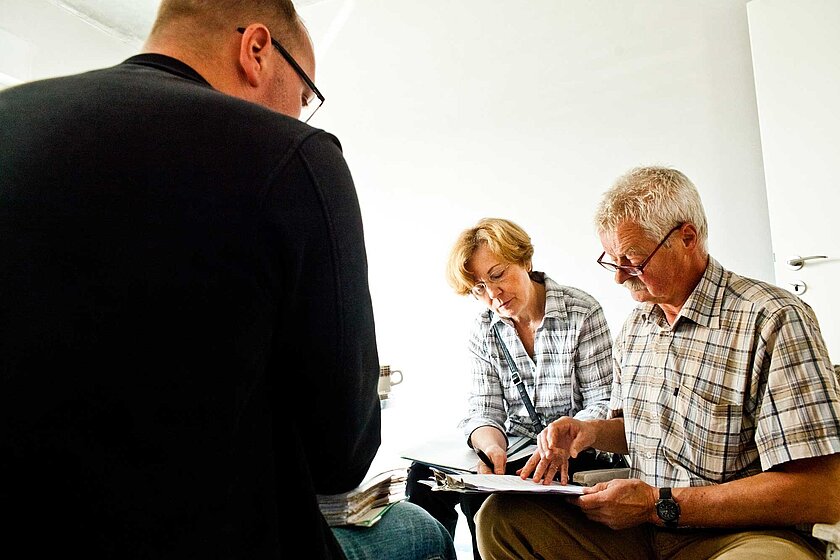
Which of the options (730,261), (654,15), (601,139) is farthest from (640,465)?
(654,15)

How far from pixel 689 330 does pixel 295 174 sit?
98cm

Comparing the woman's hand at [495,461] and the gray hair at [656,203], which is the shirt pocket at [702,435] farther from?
the woman's hand at [495,461]

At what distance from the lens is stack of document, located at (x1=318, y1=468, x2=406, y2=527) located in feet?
2.96

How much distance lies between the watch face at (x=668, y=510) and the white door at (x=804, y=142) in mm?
1222

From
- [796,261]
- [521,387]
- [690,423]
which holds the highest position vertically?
[796,261]

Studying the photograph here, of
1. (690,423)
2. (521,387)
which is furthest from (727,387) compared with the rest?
(521,387)

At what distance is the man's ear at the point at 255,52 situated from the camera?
754mm

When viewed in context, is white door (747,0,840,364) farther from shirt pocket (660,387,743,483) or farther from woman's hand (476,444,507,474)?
woman's hand (476,444,507,474)

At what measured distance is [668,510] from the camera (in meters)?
1.04

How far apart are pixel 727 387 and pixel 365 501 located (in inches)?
28.3

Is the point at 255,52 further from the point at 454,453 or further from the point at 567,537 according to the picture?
the point at 454,453

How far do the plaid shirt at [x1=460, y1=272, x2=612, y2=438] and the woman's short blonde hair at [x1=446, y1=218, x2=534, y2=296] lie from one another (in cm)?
14

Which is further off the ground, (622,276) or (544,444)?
(622,276)

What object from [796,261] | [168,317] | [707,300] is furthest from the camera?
[796,261]
